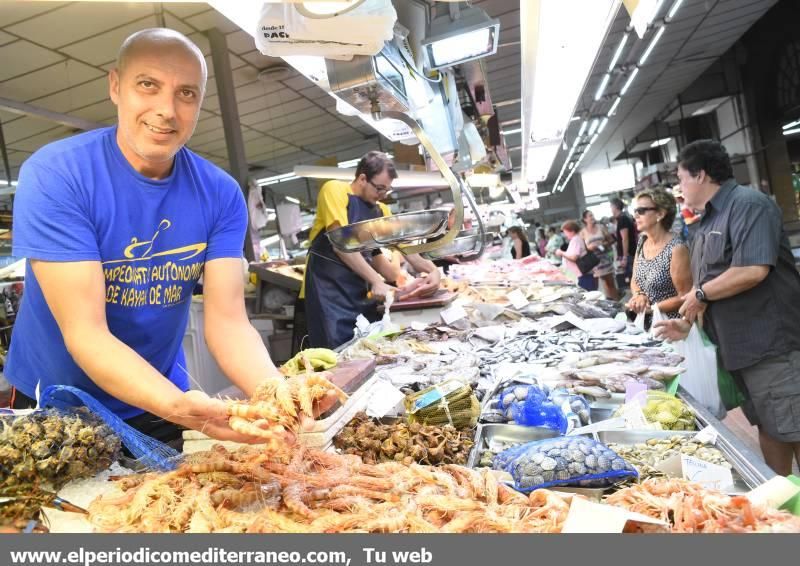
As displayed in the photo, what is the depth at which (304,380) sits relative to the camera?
1.54 m

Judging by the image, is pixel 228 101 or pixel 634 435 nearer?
pixel 634 435

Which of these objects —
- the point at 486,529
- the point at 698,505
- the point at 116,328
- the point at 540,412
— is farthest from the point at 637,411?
the point at 116,328

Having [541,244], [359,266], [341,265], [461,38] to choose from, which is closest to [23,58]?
[341,265]

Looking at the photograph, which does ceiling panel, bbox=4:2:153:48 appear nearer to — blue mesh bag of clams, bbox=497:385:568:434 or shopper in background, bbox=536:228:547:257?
blue mesh bag of clams, bbox=497:385:568:434

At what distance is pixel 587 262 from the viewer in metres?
12.1

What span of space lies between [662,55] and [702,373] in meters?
10.9

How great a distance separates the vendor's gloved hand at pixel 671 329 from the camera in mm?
3586

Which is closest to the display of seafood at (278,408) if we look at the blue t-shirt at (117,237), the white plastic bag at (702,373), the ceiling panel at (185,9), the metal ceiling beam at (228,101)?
the blue t-shirt at (117,237)

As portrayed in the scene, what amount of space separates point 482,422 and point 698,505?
1170 mm

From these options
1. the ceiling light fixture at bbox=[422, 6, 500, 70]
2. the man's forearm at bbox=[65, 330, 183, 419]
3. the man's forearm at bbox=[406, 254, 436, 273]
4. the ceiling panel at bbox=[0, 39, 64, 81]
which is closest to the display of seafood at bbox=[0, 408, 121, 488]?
the man's forearm at bbox=[65, 330, 183, 419]

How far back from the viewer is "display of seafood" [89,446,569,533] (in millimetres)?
1269

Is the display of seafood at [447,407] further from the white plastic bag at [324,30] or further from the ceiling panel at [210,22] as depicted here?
the ceiling panel at [210,22]

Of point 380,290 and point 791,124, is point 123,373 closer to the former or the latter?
point 380,290

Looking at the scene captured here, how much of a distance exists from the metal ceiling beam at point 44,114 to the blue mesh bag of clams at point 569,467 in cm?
890
